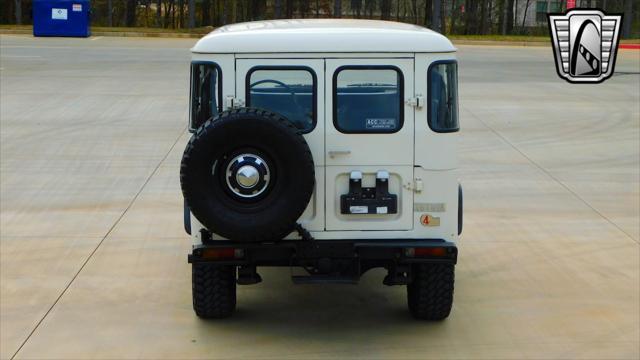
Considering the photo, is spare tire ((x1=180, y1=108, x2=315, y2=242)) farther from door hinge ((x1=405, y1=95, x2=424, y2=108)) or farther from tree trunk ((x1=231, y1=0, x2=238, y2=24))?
tree trunk ((x1=231, y1=0, x2=238, y2=24))

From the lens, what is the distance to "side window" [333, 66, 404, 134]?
23.4ft

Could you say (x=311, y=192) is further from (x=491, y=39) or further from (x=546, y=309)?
(x=491, y=39)

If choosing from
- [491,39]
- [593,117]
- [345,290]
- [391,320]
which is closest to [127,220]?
[345,290]

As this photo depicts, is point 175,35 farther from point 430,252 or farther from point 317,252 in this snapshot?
point 430,252

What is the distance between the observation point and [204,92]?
7203mm

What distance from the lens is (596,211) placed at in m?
11.4

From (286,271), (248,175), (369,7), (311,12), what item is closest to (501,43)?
(369,7)

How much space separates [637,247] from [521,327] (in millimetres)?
2871

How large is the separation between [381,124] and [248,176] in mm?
1014

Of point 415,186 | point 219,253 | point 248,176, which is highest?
point 248,176

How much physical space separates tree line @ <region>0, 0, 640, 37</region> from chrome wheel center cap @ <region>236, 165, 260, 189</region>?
3440 cm

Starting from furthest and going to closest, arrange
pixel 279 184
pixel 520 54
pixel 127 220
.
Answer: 1. pixel 520 54
2. pixel 127 220
3. pixel 279 184

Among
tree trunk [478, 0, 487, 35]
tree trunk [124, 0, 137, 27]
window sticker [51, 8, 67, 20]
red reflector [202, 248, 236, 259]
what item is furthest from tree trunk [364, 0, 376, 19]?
red reflector [202, 248, 236, 259]

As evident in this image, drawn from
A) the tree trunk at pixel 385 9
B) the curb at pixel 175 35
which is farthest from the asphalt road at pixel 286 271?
the tree trunk at pixel 385 9
